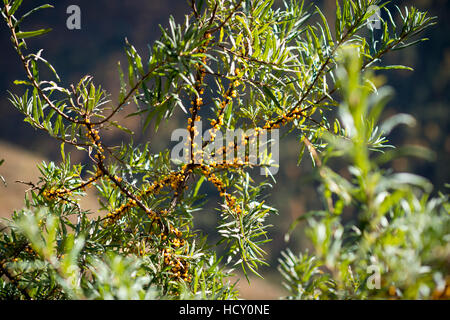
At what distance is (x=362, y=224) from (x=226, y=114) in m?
0.22

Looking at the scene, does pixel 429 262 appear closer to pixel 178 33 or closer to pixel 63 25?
pixel 178 33

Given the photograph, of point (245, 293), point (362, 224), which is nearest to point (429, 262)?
point (362, 224)

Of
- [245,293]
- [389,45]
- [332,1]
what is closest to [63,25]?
[332,1]

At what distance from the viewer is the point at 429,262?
0.16 m

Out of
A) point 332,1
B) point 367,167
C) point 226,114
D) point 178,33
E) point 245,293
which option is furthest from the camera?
point 332,1

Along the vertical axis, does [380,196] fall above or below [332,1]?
below

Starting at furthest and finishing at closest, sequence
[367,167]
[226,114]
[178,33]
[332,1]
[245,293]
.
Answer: [332,1] < [245,293] < [226,114] < [178,33] < [367,167]

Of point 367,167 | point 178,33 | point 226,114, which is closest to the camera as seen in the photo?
point 367,167
